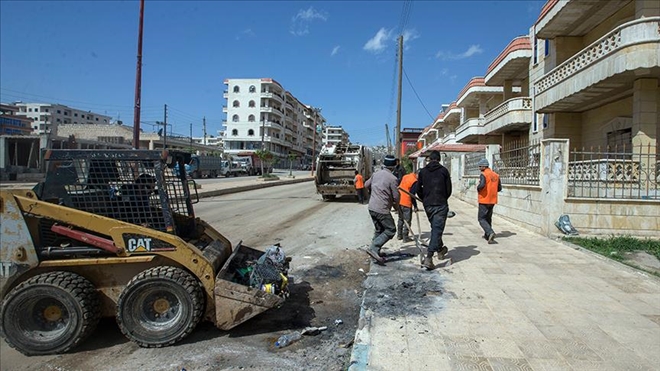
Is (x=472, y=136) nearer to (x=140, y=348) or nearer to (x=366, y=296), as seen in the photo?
(x=366, y=296)

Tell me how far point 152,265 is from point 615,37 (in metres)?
13.5

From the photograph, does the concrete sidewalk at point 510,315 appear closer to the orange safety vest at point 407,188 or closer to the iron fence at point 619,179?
the orange safety vest at point 407,188

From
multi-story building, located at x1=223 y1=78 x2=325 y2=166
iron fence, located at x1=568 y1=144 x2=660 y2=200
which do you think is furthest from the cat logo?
multi-story building, located at x1=223 y1=78 x2=325 y2=166

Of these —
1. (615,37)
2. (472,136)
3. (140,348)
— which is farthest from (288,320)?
(472,136)

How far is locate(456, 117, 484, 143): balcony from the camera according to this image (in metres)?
29.2

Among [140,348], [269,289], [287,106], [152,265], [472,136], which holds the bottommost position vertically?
[140,348]

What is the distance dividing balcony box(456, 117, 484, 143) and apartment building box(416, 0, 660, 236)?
4.30 metres

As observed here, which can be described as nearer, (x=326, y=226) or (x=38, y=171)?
(x=326, y=226)

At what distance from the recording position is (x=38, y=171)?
31.1 m

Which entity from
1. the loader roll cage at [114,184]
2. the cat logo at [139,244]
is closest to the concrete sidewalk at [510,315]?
the cat logo at [139,244]

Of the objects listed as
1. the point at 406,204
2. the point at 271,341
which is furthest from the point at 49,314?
the point at 406,204

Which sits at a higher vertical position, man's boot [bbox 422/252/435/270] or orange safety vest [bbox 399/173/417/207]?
orange safety vest [bbox 399/173/417/207]

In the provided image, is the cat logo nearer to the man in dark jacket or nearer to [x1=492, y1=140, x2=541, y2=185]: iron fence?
the man in dark jacket

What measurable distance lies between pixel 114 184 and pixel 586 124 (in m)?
18.8
